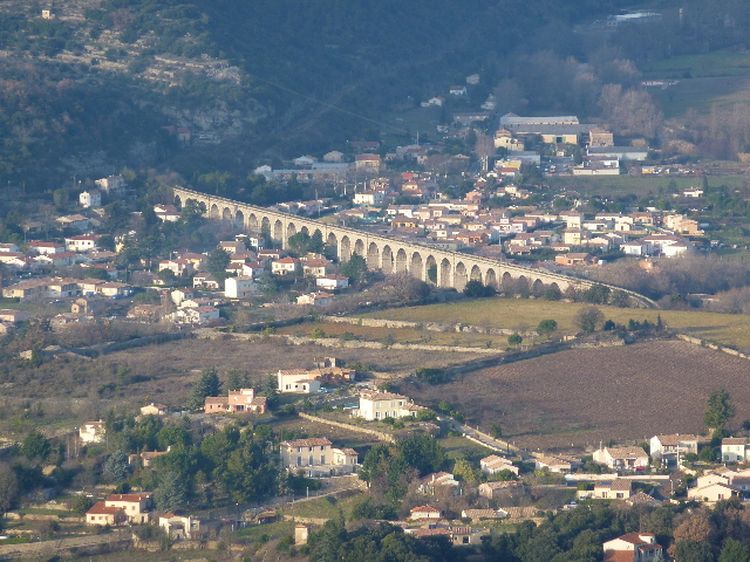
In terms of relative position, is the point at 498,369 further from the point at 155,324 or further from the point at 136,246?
the point at 136,246

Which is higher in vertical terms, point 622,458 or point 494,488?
point 622,458

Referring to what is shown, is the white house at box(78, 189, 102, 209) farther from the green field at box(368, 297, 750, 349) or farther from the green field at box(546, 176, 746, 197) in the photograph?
the green field at box(368, 297, 750, 349)

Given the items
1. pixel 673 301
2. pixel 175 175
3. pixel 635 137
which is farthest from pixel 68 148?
pixel 673 301

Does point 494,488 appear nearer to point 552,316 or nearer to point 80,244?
point 552,316

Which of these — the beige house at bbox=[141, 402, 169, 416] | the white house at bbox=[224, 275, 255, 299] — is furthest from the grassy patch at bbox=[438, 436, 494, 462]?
the white house at bbox=[224, 275, 255, 299]

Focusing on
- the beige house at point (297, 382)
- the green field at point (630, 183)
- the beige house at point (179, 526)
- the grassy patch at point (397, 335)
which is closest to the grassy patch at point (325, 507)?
the beige house at point (179, 526)

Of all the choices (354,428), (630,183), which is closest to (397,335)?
(354,428)

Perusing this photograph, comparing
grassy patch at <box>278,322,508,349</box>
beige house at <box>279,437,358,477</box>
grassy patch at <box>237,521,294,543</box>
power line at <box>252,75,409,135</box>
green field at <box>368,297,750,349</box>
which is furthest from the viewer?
power line at <box>252,75,409,135</box>
